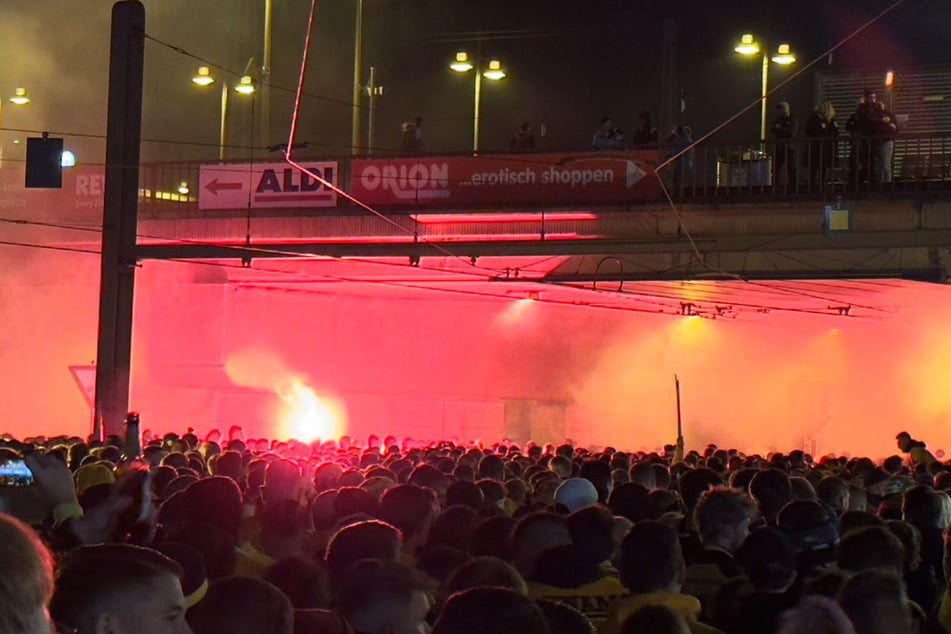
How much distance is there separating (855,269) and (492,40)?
1769 cm

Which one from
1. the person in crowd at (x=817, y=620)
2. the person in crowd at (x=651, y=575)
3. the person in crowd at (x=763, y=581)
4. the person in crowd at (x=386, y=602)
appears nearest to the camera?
the person in crowd at (x=817, y=620)

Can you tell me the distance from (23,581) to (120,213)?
1967 centimetres

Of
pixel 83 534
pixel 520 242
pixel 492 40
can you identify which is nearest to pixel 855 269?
pixel 520 242

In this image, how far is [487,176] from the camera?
85.8 ft

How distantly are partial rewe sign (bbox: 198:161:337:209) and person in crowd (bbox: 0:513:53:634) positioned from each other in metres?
25.3

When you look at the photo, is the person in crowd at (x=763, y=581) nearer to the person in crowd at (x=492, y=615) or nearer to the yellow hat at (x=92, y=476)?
the person in crowd at (x=492, y=615)

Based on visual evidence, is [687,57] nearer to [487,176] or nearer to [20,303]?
[487,176]

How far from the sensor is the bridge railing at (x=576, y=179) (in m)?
24.7

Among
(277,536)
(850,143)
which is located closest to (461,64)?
(850,143)

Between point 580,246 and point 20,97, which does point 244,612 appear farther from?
point 20,97

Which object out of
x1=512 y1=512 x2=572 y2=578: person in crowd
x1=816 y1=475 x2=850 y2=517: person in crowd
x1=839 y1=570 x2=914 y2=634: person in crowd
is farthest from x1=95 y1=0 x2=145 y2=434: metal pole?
x1=839 y1=570 x2=914 y2=634: person in crowd

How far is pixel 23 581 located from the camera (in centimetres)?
253

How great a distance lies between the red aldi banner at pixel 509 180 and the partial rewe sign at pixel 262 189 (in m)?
1.19

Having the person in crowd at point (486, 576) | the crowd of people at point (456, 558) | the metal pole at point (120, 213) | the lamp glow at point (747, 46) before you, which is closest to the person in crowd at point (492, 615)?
the crowd of people at point (456, 558)
